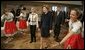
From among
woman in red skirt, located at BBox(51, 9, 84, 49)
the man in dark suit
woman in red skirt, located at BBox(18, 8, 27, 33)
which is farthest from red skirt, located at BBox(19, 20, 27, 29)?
woman in red skirt, located at BBox(51, 9, 84, 49)

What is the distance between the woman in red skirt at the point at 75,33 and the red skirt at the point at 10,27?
1.54 ft

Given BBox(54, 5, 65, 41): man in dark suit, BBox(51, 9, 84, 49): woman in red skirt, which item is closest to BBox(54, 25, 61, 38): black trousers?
BBox(54, 5, 65, 41): man in dark suit

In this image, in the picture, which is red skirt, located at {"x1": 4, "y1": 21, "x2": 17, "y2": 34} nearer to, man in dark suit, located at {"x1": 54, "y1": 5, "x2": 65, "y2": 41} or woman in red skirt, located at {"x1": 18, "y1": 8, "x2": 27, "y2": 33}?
woman in red skirt, located at {"x1": 18, "y1": 8, "x2": 27, "y2": 33}

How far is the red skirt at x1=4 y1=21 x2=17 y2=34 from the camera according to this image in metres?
1.91

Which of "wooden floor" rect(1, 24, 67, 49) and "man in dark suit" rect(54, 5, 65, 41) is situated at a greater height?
"man in dark suit" rect(54, 5, 65, 41)

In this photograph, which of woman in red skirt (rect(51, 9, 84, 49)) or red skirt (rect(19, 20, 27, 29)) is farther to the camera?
red skirt (rect(19, 20, 27, 29))

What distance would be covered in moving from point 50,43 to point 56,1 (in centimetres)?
36

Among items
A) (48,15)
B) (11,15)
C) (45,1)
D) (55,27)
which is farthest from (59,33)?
(11,15)

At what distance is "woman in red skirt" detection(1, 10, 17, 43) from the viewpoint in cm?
190

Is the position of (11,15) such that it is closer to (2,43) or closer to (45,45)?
(2,43)

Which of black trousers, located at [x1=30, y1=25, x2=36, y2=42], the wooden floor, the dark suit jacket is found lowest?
the wooden floor

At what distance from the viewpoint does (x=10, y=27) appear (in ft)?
6.29

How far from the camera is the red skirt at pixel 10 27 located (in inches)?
75.3

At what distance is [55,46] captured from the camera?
1878mm
